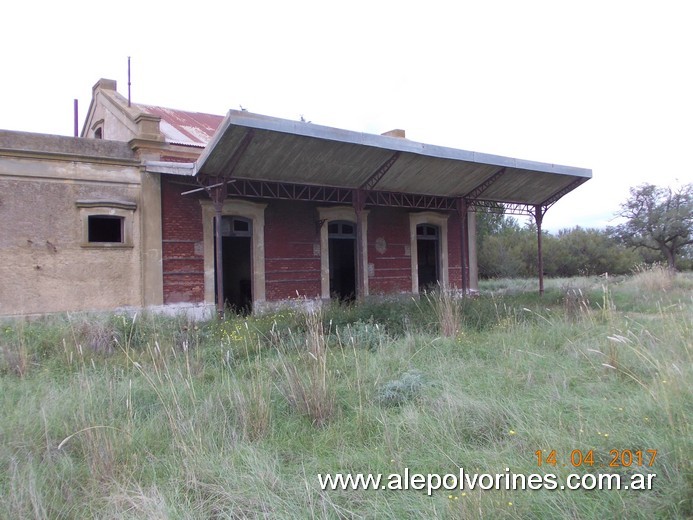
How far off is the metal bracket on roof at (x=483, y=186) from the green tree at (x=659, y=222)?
15.7m

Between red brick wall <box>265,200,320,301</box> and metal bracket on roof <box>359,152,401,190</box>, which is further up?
metal bracket on roof <box>359,152,401,190</box>

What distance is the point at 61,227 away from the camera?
36.9ft

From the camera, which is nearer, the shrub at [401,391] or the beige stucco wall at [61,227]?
the shrub at [401,391]

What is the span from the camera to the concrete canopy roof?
33.4 feet

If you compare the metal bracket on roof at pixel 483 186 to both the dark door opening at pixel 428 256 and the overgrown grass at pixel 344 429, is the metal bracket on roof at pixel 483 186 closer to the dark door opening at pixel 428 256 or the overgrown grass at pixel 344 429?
the dark door opening at pixel 428 256

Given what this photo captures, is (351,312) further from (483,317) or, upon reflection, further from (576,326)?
(576,326)

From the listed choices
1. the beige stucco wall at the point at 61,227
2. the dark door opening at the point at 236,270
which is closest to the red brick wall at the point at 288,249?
the beige stucco wall at the point at 61,227

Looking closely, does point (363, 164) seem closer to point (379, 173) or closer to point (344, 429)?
point (379, 173)

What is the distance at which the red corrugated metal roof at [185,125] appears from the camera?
13682 mm

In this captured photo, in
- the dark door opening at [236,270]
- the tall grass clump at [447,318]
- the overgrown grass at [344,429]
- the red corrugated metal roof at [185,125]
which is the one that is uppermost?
the red corrugated metal roof at [185,125]

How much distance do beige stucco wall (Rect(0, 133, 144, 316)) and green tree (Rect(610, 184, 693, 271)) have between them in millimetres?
25287

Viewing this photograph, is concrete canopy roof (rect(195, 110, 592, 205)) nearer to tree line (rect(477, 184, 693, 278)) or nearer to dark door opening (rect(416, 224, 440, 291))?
dark door opening (rect(416, 224, 440, 291))

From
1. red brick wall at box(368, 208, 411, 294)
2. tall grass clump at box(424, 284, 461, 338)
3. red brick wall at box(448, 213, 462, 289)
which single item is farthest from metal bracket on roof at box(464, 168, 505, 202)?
tall grass clump at box(424, 284, 461, 338)

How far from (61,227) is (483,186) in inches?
446
